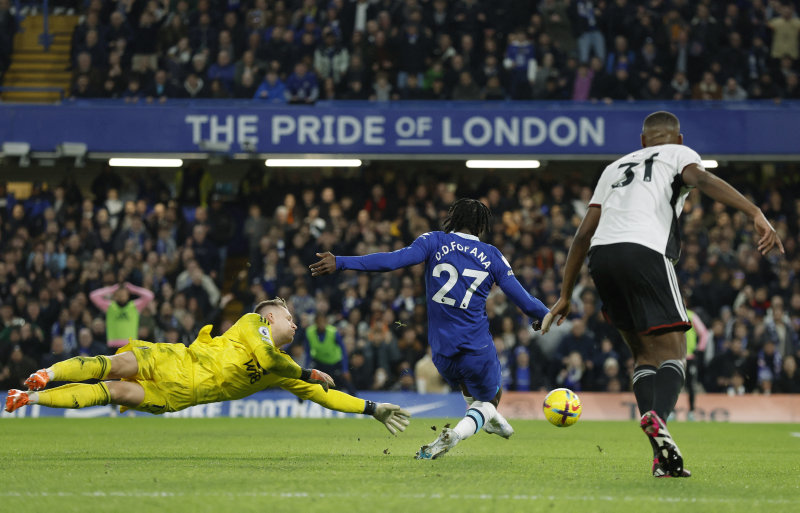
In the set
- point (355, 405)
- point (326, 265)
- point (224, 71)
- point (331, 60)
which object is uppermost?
point (331, 60)

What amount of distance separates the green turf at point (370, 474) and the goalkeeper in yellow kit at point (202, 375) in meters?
0.40

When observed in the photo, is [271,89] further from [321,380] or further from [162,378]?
[321,380]

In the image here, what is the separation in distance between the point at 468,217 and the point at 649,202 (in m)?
2.01

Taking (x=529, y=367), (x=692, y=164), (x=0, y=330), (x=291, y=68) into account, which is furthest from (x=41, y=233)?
(x=692, y=164)

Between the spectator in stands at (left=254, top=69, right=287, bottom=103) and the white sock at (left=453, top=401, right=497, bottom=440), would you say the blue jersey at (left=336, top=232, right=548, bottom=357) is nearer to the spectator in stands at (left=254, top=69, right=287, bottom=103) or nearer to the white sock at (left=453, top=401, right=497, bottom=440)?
the white sock at (left=453, top=401, right=497, bottom=440)

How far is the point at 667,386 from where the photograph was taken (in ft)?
19.1

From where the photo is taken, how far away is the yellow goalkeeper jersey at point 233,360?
7859 millimetres

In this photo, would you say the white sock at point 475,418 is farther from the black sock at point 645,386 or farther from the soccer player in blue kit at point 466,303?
the black sock at point 645,386

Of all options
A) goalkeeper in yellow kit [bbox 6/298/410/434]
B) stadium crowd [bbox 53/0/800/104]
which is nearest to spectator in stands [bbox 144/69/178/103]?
stadium crowd [bbox 53/0/800/104]

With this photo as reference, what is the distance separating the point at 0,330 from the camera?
60.6 ft

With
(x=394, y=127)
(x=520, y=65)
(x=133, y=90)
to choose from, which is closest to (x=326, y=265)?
(x=394, y=127)

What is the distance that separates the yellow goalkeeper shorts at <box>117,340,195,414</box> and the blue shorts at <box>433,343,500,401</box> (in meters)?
1.75

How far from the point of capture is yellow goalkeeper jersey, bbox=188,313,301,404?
7.86m

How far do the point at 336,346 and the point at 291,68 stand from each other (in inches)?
267
